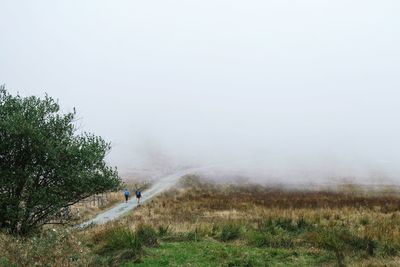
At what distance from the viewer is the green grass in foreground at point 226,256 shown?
1505 centimetres

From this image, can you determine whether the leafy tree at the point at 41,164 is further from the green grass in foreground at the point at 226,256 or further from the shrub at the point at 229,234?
the shrub at the point at 229,234

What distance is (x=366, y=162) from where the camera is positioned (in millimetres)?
109812

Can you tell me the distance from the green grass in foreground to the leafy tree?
5.04m

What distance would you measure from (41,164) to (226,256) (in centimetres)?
912

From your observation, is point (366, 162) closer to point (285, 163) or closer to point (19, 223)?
point (285, 163)

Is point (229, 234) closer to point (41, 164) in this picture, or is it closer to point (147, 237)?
point (147, 237)

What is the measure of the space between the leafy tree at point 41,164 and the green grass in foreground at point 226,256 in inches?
198

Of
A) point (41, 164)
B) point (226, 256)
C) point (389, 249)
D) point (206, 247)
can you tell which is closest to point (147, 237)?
point (206, 247)

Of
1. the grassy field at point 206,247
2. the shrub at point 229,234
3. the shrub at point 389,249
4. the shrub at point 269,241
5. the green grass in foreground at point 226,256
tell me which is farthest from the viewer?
the shrub at point 229,234

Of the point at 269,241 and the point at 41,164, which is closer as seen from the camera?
the point at 269,241

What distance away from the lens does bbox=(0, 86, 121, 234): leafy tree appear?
17609mm

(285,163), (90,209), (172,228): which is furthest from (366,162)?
(172,228)

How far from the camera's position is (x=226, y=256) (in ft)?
51.9

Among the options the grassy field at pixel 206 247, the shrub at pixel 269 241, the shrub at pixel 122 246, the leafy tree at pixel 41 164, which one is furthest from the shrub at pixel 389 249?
the leafy tree at pixel 41 164
